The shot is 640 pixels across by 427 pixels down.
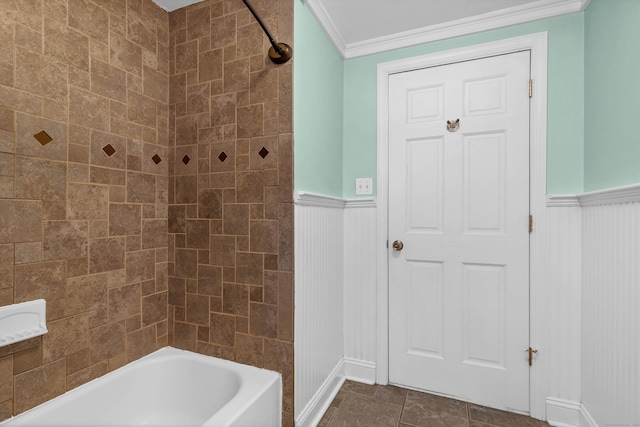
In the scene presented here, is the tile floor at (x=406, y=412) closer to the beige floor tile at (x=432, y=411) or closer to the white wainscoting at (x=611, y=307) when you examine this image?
the beige floor tile at (x=432, y=411)

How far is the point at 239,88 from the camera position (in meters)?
1.60

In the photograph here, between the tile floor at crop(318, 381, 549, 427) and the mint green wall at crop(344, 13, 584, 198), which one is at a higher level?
the mint green wall at crop(344, 13, 584, 198)

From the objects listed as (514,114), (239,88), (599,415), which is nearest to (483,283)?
(599,415)

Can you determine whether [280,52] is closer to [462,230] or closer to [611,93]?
[462,230]

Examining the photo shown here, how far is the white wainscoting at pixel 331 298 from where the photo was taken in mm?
1549

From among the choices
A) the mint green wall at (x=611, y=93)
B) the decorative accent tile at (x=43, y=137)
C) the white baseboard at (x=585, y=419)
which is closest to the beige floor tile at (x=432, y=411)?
the white baseboard at (x=585, y=419)

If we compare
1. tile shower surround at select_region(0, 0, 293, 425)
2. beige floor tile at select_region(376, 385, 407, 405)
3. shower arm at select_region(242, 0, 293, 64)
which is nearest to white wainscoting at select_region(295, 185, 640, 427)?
beige floor tile at select_region(376, 385, 407, 405)

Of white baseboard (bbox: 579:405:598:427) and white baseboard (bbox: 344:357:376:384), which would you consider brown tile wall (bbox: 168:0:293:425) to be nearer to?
white baseboard (bbox: 344:357:376:384)

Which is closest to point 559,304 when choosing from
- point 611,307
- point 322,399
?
point 611,307

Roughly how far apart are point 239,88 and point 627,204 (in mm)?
1849

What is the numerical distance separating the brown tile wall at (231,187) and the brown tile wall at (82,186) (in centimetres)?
13

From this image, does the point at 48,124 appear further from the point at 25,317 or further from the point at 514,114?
the point at 514,114

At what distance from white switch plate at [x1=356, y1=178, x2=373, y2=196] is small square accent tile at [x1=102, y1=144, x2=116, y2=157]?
1411 mm

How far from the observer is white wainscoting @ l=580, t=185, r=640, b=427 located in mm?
1198
